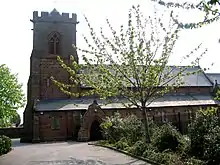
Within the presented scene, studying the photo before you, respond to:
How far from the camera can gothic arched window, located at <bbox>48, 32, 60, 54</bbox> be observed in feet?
137

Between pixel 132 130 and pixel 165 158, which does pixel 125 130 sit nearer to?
pixel 132 130

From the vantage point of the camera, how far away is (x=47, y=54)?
135 ft

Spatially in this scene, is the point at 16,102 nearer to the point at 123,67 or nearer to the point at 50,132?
the point at 50,132

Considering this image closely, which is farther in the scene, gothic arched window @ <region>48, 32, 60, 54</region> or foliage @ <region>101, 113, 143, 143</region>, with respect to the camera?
gothic arched window @ <region>48, 32, 60, 54</region>

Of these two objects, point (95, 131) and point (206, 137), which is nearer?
point (206, 137)

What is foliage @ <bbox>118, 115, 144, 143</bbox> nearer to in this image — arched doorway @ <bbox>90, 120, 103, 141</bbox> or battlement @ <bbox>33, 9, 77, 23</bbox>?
arched doorway @ <bbox>90, 120, 103, 141</bbox>

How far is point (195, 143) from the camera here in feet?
43.8

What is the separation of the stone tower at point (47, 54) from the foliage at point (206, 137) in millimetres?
28116

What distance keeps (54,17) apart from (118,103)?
52.7 feet

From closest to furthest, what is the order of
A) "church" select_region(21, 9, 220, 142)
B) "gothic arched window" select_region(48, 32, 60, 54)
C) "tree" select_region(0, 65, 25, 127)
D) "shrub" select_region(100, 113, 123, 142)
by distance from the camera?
"shrub" select_region(100, 113, 123, 142), "tree" select_region(0, 65, 25, 127), "church" select_region(21, 9, 220, 142), "gothic arched window" select_region(48, 32, 60, 54)

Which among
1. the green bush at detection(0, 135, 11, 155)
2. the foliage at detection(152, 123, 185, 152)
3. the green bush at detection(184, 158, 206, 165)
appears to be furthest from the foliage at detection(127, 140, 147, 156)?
the green bush at detection(0, 135, 11, 155)

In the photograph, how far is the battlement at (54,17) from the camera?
41.9m

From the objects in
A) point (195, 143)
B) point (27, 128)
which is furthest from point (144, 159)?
point (27, 128)

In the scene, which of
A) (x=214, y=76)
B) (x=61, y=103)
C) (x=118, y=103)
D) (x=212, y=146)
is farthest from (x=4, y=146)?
(x=214, y=76)
